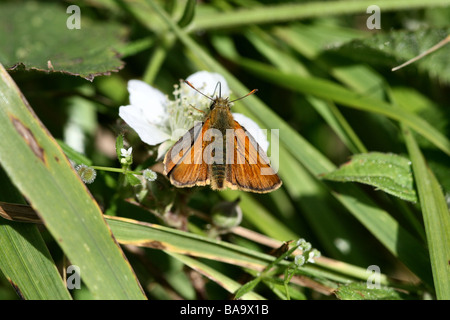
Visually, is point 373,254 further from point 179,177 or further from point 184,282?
point 179,177

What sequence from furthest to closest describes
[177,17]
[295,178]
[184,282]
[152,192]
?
[177,17], [295,178], [184,282], [152,192]

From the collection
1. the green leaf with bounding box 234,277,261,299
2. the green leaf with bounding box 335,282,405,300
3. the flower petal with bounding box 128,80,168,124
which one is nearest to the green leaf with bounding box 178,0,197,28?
the flower petal with bounding box 128,80,168,124

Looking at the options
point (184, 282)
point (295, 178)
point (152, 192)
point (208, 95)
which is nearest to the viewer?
point (152, 192)

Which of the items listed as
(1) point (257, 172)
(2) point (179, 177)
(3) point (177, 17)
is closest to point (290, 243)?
(1) point (257, 172)

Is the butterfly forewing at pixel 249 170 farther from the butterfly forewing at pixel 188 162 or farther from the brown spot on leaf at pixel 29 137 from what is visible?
the brown spot on leaf at pixel 29 137
